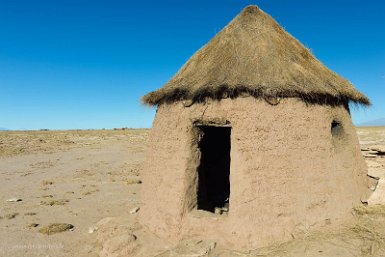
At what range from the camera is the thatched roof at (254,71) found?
6551mm

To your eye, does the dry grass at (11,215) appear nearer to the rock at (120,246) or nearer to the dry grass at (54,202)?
the dry grass at (54,202)

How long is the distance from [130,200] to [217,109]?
24.1 feet

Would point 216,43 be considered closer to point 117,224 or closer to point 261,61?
point 261,61

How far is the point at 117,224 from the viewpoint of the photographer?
8383 mm

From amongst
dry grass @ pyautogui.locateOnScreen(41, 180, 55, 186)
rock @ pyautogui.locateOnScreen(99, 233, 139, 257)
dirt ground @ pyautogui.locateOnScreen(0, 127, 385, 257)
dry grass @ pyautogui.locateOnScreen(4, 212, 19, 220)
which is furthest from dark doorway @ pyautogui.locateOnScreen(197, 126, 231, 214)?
dry grass @ pyautogui.locateOnScreen(41, 180, 55, 186)

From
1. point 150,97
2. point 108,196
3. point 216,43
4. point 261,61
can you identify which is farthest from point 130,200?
point 261,61

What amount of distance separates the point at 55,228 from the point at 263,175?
6150 mm

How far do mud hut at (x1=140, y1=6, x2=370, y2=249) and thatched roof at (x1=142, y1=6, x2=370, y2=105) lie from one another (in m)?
0.02

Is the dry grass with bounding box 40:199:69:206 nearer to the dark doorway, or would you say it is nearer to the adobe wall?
the dark doorway

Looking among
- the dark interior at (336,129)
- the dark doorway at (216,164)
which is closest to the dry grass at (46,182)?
the dark doorway at (216,164)

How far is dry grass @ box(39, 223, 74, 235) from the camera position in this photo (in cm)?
953

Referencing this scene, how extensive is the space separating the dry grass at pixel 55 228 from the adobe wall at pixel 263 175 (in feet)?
11.6

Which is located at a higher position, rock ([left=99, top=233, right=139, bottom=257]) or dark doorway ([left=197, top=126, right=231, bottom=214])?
dark doorway ([left=197, top=126, right=231, bottom=214])

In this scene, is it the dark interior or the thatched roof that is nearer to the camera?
the thatched roof
